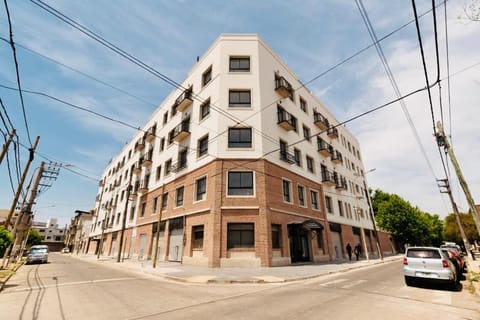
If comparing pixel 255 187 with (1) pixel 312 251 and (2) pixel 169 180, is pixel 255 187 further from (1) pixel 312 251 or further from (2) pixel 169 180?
(2) pixel 169 180

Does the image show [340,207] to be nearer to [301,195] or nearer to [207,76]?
[301,195]

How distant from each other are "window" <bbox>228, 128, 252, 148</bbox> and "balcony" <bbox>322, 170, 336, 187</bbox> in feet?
41.5

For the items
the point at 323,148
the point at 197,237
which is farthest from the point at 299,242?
the point at 323,148

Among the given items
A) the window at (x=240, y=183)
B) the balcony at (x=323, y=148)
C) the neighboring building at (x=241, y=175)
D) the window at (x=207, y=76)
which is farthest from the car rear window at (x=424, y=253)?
the window at (x=207, y=76)

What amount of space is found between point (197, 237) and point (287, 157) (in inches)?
430

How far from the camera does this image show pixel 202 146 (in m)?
21.1

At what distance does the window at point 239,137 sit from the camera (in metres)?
19.0

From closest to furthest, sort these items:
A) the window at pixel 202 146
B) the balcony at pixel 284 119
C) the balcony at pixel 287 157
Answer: the window at pixel 202 146
the balcony at pixel 287 157
the balcony at pixel 284 119

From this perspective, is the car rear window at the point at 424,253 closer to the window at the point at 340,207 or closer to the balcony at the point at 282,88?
the balcony at the point at 282,88

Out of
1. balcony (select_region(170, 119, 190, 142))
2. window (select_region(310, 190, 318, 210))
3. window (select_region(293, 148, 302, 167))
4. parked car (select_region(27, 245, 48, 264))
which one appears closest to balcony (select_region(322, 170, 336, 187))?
window (select_region(310, 190, 318, 210))

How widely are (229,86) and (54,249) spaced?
3969 inches

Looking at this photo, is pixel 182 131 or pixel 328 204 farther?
pixel 328 204

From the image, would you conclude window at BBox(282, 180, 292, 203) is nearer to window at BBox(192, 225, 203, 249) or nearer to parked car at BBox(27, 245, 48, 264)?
window at BBox(192, 225, 203, 249)

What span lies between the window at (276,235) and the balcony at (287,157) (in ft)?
20.1
